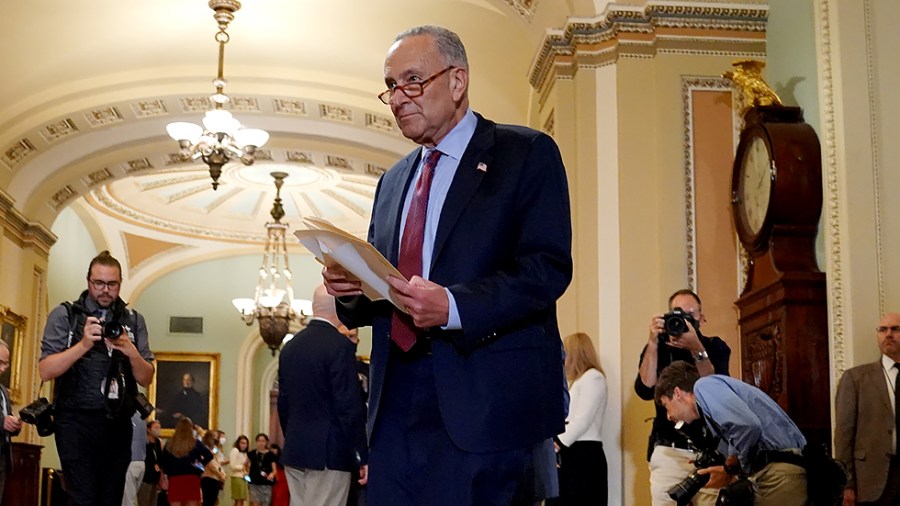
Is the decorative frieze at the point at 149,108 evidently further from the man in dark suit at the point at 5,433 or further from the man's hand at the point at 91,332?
the man's hand at the point at 91,332

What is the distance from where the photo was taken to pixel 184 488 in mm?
12250

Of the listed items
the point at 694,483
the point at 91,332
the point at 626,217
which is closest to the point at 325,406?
the point at 91,332

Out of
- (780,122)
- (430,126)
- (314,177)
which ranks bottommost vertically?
(430,126)

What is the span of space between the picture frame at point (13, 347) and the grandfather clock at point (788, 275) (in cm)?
857

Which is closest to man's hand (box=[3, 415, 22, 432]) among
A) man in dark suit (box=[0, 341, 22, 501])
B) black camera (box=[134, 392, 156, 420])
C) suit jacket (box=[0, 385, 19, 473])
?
man in dark suit (box=[0, 341, 22, 501])

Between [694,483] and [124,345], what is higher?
[124,345]

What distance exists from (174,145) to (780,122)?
8.13 m

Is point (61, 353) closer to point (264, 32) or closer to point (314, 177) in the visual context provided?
point (264, 32)

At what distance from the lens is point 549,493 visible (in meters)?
2.24

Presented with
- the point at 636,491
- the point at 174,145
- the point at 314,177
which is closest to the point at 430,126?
the point at 636,491

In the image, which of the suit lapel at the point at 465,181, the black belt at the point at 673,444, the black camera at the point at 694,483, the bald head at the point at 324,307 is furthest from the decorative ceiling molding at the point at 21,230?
the suit lapel at the point at 465,181

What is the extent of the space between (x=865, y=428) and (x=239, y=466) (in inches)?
555

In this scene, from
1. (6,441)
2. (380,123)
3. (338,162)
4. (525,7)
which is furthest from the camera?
(338,162)

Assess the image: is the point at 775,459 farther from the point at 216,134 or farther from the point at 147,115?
the point at 147,115
